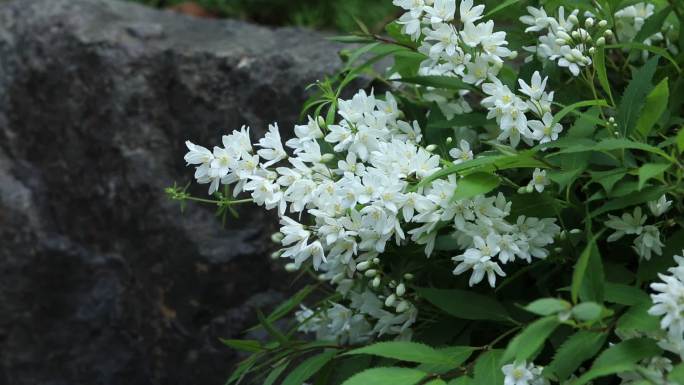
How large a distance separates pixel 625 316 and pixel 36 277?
2.00 metres

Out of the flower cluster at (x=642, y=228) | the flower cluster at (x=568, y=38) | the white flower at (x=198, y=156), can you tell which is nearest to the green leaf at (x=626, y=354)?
the flower cluster at (x=642, y=228)

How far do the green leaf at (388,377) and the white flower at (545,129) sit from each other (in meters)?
0.45

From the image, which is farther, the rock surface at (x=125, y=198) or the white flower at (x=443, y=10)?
the rock surface at (x=125, y=198)

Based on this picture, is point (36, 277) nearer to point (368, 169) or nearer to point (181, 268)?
point (181, 268)

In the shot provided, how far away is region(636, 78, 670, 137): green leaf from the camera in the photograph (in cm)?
155

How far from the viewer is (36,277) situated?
9.64 feet

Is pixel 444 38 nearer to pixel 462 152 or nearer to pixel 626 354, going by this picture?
pixel 462 152

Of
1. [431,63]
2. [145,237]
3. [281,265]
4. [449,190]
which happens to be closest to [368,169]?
[449,190]

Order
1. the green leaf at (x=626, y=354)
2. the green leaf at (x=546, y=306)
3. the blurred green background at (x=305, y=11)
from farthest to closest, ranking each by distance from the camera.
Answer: the blurred green background at (x=305, y=11) < the green leaf at (x=626, y=354) < the green leaf at (x=546, y=306)

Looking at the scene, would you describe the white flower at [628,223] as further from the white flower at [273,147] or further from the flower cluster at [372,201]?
the white flower at [273,147]

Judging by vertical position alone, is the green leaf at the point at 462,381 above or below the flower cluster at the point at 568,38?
below

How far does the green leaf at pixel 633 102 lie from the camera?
5.28 ft

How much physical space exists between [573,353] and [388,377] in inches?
11.2

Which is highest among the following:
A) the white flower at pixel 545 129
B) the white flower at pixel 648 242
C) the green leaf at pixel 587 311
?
the white flower at pixel 545 129
